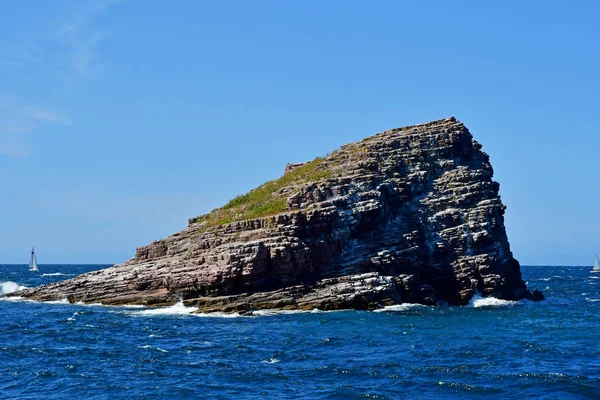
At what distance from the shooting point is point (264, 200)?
229ft

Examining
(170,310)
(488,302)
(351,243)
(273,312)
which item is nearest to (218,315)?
(273,312)

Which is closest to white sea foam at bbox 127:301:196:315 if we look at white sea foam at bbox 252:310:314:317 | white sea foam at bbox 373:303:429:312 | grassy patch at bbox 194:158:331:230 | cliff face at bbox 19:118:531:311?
cliff face at bbox 19:118:531:311

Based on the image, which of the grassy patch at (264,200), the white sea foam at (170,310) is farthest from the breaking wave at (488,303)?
the white sea foam at (170,310)

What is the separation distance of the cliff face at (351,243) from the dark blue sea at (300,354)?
3.63m

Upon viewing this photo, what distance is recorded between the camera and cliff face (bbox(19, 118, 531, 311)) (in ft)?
190

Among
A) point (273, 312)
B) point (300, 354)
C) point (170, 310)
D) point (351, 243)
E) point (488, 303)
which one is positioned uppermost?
point (351, 243)

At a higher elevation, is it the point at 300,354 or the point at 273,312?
the point at 273,312

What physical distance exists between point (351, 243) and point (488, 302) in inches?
582

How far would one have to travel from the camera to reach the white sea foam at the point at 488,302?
6272cm

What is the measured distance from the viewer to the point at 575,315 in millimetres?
59000

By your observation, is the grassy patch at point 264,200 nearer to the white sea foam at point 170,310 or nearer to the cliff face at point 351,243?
the cliff face at point 351,243

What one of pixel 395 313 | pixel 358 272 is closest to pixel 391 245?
pixel 358 272

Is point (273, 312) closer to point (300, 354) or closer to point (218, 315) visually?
point (218, 315)

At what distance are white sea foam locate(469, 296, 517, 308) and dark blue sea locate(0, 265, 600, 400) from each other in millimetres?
3932
